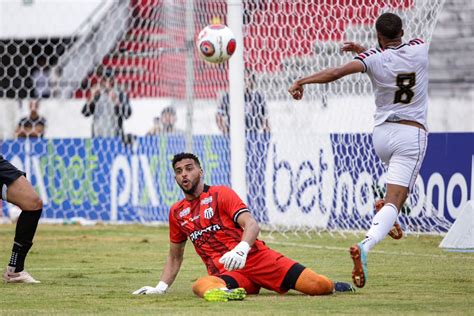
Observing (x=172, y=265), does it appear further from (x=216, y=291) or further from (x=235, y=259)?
(x=235, y=259)

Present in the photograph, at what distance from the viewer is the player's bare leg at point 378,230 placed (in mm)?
8211

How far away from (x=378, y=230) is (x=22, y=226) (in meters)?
3.28

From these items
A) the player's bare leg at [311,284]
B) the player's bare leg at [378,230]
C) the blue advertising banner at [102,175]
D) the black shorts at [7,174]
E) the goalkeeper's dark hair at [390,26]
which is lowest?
the blue advertising banner at [102,175]

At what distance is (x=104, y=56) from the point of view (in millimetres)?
21297

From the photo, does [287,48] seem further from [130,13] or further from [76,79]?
[76,79]

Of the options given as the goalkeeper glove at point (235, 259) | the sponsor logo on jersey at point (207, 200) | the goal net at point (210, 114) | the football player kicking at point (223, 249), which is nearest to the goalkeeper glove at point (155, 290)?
the football player kicking at point (223, 249)

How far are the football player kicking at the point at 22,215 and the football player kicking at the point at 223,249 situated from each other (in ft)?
5.25

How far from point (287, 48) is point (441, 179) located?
2735mm

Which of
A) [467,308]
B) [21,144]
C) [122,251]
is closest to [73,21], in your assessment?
[21,144]

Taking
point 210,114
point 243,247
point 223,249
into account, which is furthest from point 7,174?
point 210,114

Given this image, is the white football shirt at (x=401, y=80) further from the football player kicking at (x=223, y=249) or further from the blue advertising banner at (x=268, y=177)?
the blue advertising banner at (x=268, y=177)

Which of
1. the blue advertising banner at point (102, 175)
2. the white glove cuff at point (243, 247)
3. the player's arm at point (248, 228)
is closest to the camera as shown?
the white glove cuff at point (243, 247)

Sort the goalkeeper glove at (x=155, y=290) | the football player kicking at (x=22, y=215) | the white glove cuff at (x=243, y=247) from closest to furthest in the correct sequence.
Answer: the white glove cuff at (x=243, y=247) < the goalkeeper glove at (x=155, y=290) < the football player kicking at (x=22, y=215)

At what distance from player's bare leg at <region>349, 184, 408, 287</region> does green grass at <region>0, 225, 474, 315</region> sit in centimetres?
21
